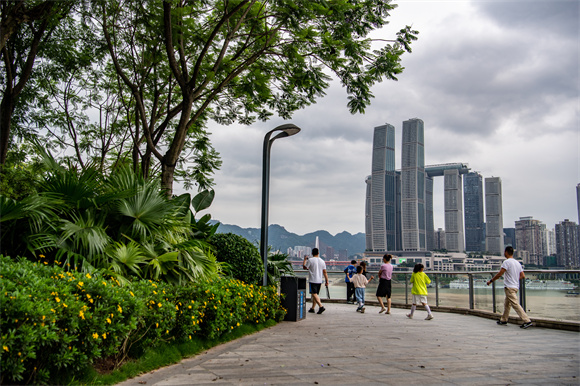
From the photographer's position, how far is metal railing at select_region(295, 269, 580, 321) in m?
9.13

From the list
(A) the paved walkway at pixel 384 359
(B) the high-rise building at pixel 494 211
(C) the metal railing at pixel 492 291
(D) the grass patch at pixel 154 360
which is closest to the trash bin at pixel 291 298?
(A) the paved walkway at pixel 384 359

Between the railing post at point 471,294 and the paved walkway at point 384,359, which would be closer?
the paved walkway at point 384,359

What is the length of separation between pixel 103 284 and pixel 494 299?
9.89 metres

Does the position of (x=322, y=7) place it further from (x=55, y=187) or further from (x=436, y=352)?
(x=436, y=352)

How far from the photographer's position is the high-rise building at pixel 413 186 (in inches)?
4729

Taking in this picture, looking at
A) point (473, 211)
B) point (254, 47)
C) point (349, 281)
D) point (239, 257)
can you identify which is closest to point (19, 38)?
point (254, 47)

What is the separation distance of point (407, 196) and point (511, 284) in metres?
122

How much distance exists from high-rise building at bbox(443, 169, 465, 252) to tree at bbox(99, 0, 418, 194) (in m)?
117

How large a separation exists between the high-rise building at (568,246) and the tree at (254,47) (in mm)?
5890

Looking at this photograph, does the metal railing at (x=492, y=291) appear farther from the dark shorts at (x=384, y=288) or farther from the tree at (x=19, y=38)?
the tree at (x=19, y=38)

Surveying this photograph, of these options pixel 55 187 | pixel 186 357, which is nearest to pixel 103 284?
pixel 186 357

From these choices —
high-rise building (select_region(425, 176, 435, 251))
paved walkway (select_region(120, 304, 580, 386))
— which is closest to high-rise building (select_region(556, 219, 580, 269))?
paved walkway (select_region(120, 304, 580, 386))

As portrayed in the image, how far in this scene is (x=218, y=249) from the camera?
9.62 m

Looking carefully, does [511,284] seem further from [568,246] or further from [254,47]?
[254,47]
